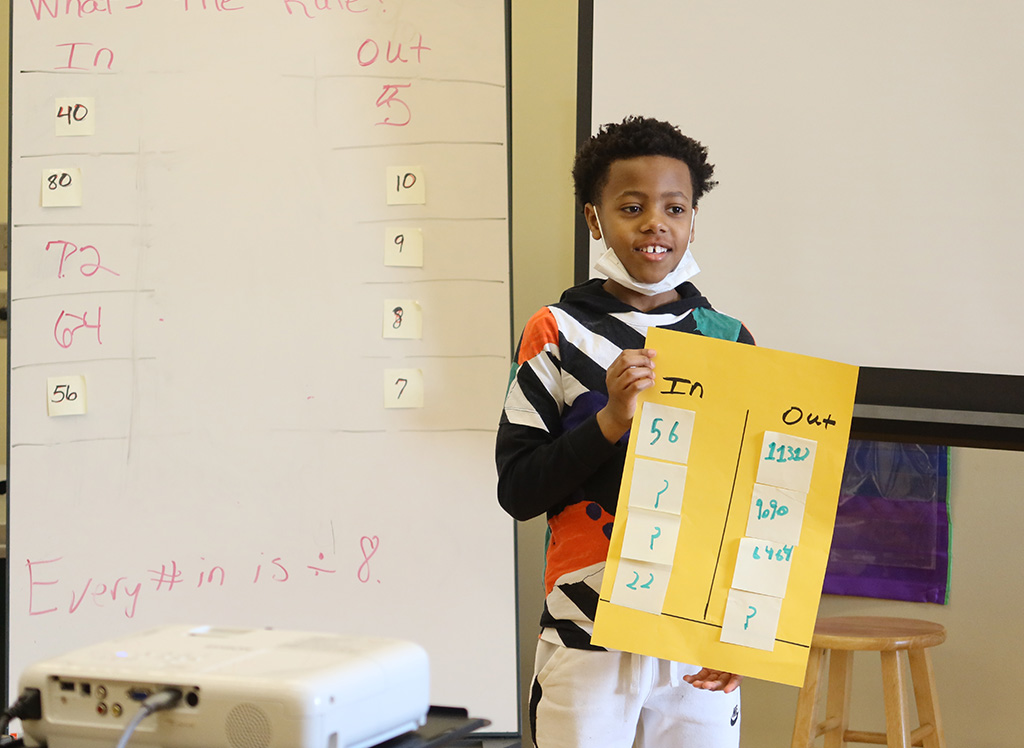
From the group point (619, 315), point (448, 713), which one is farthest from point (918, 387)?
point (448, 713)

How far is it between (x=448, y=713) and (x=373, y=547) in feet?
4.13

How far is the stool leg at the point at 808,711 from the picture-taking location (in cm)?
187

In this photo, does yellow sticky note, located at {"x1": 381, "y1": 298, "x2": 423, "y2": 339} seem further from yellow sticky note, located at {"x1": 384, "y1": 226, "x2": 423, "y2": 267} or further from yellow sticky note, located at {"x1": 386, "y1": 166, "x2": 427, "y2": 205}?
yellow sticky note, located at {"x1": 386, "y1": 166, "x2": 427, "y2": 205}

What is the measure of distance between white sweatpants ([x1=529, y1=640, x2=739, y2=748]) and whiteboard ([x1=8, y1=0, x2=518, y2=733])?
97 centimetres

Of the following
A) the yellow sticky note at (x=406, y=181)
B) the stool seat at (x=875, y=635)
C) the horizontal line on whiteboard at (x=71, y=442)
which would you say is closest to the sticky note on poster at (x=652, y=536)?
the stool seat at (x=875, y=635)

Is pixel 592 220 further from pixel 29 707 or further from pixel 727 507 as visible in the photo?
pixel 29 707

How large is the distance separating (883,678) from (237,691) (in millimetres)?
1535

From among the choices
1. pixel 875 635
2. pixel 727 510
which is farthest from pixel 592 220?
pixel 875 635

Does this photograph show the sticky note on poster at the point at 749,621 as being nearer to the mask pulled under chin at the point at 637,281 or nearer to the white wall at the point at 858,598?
the mask pulled under chin at the point at 637,281

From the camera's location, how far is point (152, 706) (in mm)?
608

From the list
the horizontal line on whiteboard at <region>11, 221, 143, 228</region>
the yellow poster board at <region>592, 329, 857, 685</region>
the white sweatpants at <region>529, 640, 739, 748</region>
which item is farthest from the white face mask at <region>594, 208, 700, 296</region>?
the horizontal line on whiteboard at <region>11, 221, 143, 228</region>

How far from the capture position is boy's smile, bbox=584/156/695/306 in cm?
110

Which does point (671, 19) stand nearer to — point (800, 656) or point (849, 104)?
point (849, 104)

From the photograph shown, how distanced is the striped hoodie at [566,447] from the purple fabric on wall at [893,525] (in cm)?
132
